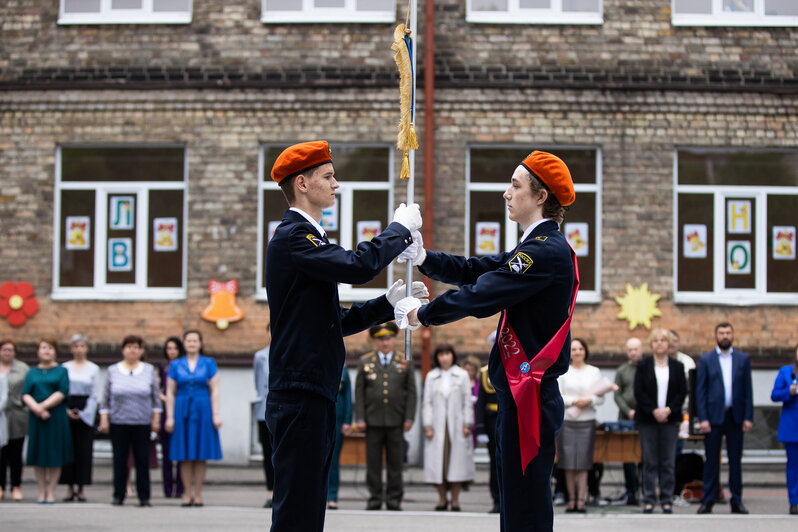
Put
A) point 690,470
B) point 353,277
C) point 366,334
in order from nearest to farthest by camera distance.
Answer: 1. point 353,277
2. point 690,470
3. point 366,334

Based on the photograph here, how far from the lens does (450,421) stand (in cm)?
1219

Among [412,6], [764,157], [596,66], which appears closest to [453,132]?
[596,66]

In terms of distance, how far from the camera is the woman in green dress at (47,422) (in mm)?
12016

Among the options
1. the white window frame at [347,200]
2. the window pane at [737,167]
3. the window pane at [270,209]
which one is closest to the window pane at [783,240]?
the window pane at [737,167]

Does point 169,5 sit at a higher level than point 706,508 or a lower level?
higher

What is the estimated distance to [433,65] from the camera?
1661 cm

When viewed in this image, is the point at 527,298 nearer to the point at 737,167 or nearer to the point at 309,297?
the point at 309,297

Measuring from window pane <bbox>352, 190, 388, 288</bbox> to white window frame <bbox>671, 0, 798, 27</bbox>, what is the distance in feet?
16.4

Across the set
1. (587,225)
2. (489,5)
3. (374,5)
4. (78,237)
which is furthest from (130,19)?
(587,225)

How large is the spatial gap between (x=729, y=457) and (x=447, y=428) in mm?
2952

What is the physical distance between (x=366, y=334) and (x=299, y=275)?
36.0 feet

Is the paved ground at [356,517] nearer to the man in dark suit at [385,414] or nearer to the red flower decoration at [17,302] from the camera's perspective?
the man in dark suit at [385,414]

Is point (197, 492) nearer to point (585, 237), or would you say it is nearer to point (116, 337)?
point (116, 337)

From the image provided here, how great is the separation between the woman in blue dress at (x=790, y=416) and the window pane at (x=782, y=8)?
7017 millimetres
